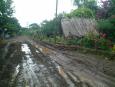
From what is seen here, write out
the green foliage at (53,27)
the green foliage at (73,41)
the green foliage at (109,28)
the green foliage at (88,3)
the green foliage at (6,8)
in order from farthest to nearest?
the green foliage at (6,8) < the green foliage at (88,3) < the green foliage at (53,27) < the green foliage at (73,41) < the green foliage at (109,28)

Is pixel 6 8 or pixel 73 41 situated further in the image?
pixel 6 8

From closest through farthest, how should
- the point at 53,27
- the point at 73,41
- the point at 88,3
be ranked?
the point at 73,41
the point at 53,27
the point at 88,3

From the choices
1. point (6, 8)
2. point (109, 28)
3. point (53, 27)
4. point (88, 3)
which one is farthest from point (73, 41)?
point (6, 8)

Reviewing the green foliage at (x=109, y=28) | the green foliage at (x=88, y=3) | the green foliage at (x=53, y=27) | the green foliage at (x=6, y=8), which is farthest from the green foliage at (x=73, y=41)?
the green foliage at (x=6, y=8)

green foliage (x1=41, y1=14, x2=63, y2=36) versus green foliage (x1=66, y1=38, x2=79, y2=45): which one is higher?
green foliage (x1=41, y1=14, x2=63, y2=36)

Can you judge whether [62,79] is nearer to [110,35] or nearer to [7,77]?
[7,77]

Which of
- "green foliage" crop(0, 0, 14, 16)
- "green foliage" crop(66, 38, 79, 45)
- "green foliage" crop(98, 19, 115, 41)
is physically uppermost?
"green foliage" crop(0, 0, 14, 16)

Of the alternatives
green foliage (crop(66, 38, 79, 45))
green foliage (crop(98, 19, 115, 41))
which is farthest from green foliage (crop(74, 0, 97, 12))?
green foliage (crop(98, 19, 115, 41))

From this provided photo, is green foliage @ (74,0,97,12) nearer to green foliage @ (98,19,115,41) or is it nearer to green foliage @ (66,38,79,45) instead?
green foliage @ (66,38,79,45)

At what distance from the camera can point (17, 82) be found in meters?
10.8

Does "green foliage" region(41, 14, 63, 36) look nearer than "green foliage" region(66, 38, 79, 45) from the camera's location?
No

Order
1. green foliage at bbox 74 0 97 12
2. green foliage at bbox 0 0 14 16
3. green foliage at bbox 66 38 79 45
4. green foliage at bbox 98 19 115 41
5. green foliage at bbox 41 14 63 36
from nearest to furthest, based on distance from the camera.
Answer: green foliage at bbox 98 19 115 41 → green foliage at bbox 66 38 79 45 → green foliage at bbox 41 14 63 36 → green foliage at bbox 74 0 97 12 → green foliage at bbox 0 0 14 16

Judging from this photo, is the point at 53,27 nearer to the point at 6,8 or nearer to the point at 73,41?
the point at 73,41

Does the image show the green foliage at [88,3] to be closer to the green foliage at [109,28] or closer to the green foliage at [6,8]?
the green foliage at [6,8]
